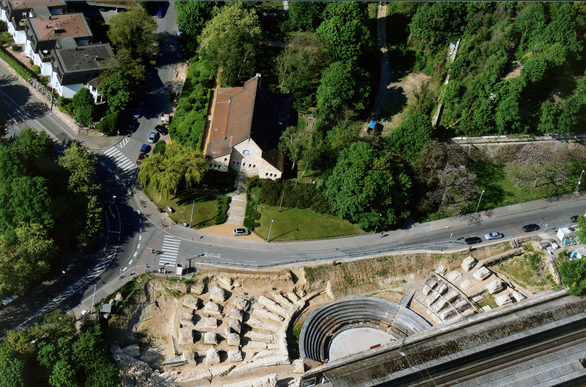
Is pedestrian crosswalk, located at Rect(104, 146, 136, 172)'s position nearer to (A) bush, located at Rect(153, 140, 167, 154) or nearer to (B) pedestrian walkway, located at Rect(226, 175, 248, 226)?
(A) bush, located at Rect(153, 140, 167, 154)

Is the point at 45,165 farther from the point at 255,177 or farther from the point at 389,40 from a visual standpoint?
the point at 389,40

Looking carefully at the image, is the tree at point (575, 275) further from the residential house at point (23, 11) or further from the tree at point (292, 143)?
the residential house at point (23, 11)

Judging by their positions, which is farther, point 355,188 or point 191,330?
point 355,188

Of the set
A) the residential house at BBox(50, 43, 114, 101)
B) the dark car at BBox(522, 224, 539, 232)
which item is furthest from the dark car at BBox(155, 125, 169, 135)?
the dark car at BBox(522, 224, 539, 232)

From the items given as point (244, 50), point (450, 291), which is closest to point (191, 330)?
point (450, 291)

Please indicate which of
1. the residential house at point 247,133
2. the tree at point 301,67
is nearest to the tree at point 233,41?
the residential house at point 247,133

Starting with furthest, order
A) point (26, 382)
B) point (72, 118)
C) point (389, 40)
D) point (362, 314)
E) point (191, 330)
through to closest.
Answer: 1. point (389, 40)
2. point (72, 118)
3. point (362, 314)
4. point (191, 330)
5. point (26, 382)
